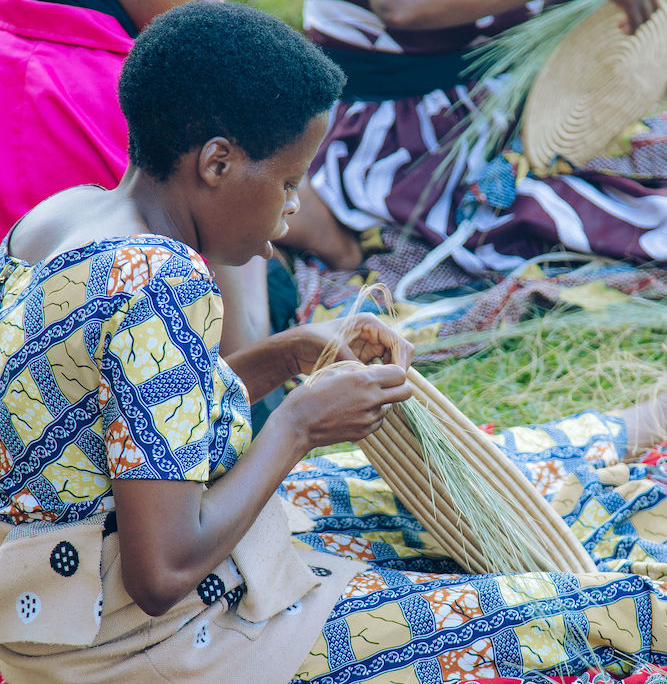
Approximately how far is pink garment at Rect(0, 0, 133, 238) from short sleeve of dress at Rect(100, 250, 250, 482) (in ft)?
2.70

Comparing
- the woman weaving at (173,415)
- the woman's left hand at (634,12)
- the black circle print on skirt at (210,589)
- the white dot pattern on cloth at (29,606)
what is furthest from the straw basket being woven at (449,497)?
the woman's left hand at (634,12)

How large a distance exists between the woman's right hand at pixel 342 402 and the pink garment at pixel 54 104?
79 cm

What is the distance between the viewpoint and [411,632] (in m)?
1.41

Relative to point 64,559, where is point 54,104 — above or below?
above

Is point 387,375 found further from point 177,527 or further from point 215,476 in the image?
point 177,527

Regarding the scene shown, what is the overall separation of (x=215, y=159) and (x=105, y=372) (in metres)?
0.35

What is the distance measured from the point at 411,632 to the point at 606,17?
254 centimetres

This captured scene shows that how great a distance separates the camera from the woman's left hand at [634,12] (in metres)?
3.15

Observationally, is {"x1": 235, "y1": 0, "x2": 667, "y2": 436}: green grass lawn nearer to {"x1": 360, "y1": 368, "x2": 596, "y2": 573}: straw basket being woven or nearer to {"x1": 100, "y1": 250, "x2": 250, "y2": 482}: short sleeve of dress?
{"x1": 360, "y1": 368, "x2": 596, "y2": 573}: straw basket being woven

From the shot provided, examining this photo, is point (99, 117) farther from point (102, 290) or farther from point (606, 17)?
point (606, 17)

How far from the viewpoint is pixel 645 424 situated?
90.6 inches

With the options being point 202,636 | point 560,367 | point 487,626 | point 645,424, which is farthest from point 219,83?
point 560,367

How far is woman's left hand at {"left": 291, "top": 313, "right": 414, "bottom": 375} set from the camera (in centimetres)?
161

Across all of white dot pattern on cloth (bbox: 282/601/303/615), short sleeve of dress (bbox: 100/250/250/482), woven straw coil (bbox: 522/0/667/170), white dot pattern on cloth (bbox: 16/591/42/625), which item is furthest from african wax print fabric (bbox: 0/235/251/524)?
woven straw coil (bbox: 522/0/667/170)
